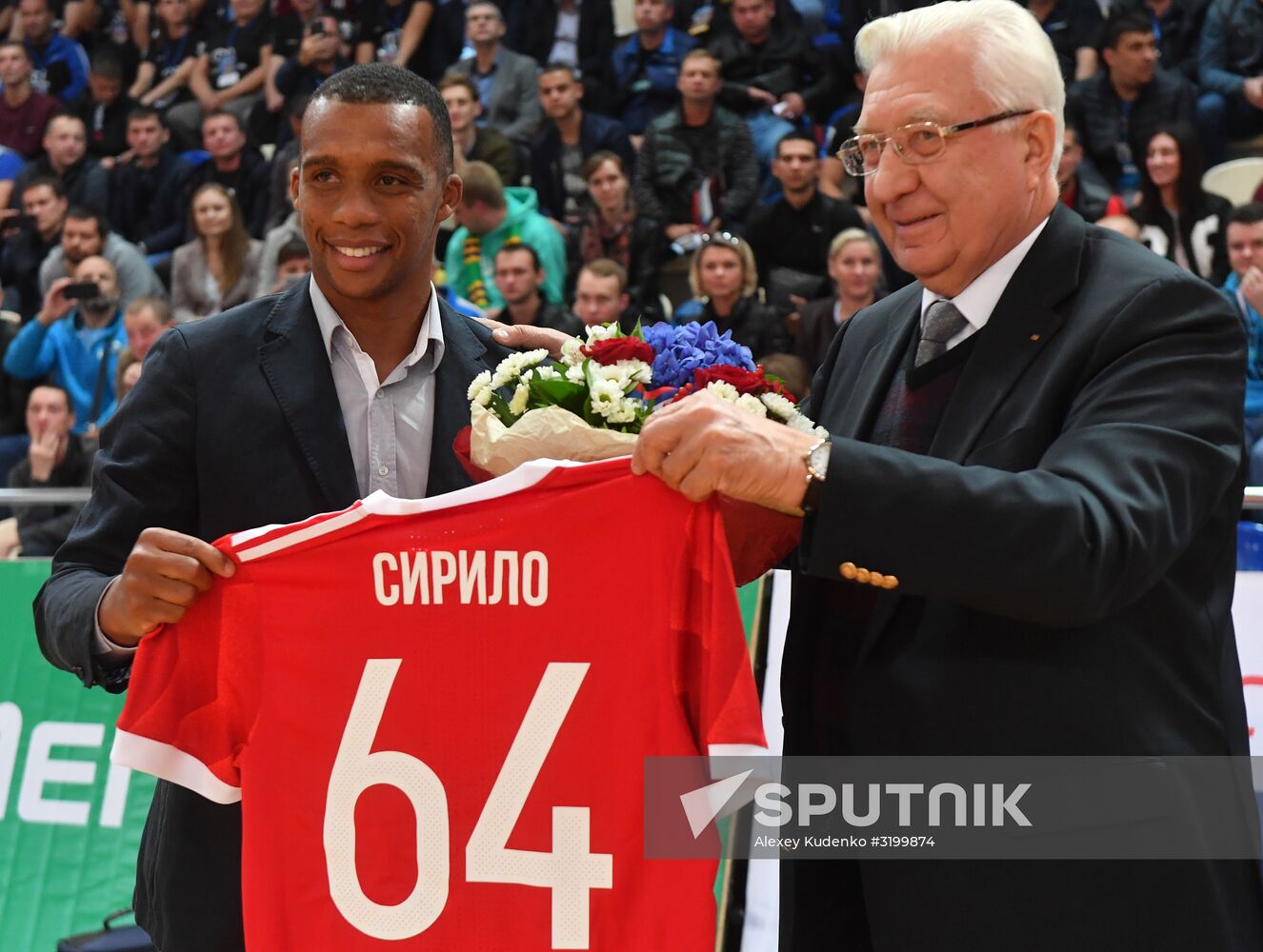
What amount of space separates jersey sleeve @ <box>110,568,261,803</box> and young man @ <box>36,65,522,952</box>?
89mm

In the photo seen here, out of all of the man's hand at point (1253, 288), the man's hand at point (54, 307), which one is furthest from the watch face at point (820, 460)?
the man's hand at point (54, 307)

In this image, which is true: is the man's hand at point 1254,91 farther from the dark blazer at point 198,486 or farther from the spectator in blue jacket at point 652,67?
the dark blazer at point 198,486

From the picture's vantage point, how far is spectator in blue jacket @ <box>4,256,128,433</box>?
8.72 m

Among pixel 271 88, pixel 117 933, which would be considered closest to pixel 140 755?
pixel 117 933

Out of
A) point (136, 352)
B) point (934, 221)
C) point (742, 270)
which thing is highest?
point (934, 221)

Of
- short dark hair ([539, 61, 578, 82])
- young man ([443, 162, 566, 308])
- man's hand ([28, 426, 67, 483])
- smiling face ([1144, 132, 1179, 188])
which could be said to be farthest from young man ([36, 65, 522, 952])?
short dark hair ([539, 61, 578, 82])

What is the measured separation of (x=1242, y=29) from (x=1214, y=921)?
7.73m

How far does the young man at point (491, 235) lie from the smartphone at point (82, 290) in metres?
2.13

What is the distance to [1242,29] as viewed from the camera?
8562mm

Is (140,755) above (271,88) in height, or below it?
below

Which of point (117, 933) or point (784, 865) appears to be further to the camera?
point (117, 933)

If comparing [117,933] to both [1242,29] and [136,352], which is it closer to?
[136,352]

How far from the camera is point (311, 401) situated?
246 centimetres

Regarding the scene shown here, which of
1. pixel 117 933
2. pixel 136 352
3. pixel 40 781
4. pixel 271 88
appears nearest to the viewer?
pixel 117 933
